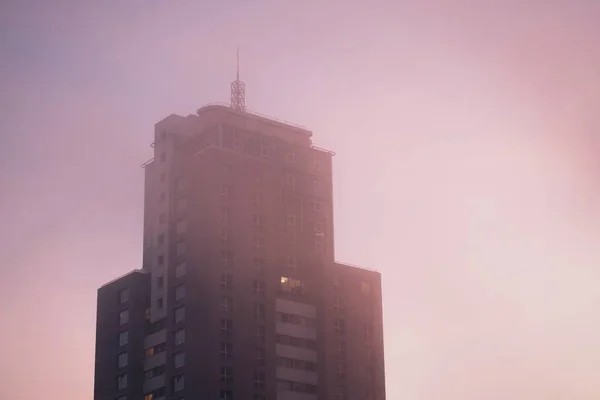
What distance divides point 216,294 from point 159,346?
13630 millimetres

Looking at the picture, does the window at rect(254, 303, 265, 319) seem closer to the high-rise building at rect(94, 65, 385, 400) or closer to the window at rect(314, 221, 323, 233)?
the high-rise building at rect(94, 65, 385, 400)

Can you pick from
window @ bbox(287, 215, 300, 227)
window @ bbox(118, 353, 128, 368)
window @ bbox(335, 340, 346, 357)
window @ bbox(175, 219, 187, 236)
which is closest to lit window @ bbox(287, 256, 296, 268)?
window @ bbox(287, 215, 300, 227)

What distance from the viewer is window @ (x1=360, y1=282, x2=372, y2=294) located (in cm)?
18962

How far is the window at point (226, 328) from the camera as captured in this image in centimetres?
16875

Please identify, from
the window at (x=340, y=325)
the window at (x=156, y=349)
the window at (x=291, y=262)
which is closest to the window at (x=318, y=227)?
the window at (x=291, y=262)

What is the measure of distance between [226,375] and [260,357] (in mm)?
7256

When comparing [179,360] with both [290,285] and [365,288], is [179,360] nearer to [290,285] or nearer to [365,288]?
[290,285]

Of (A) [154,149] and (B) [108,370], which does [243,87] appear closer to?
(A) [154,149]

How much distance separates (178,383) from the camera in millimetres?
167375

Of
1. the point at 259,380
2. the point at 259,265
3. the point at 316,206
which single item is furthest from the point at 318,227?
the point at 259,380

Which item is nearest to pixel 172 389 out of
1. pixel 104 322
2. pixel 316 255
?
pixel 104 322

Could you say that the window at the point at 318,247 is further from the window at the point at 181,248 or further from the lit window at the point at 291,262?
the window at the point at 181,248

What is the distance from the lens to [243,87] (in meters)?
192

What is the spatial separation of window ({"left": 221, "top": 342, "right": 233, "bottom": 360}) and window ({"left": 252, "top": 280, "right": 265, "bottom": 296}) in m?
10.7
